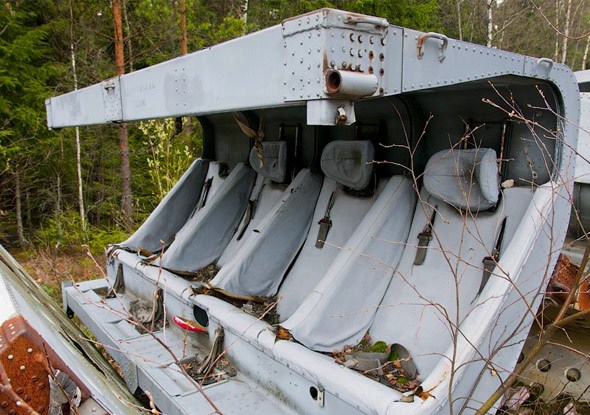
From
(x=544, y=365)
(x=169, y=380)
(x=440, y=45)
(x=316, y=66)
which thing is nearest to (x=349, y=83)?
(x=316, y=66)

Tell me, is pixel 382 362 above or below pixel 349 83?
below

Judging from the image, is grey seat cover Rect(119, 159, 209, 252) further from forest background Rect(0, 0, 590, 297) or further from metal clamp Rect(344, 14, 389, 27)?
metal clamp Rect(344, 14, 389, 27)

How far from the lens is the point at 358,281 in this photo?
9.88ft

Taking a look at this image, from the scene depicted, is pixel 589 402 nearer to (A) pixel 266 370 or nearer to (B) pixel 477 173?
(B) pixel 477 173

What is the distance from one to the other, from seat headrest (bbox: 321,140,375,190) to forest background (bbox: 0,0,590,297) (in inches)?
149

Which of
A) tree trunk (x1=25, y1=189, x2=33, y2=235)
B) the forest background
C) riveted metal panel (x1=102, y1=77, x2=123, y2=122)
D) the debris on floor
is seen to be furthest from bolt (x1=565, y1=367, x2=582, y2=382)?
tree trunk (x1=25, y1=189, x2=33, y2=235)

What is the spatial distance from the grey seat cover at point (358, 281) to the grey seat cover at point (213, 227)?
167 cm

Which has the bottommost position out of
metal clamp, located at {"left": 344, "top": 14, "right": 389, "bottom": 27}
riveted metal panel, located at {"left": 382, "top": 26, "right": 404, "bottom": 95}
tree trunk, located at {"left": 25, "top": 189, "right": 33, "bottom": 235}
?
tree trunk, located at {"left": 25, "top": 189, "right": 33, "bottom": 235}

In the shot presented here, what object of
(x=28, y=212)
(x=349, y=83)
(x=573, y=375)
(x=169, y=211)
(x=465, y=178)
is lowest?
(x=28, y=212)

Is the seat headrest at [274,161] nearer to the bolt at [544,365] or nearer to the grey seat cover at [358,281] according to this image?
the grey seat cover at [358,281]

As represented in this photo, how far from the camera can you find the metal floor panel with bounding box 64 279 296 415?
260cm

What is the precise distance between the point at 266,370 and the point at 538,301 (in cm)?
151

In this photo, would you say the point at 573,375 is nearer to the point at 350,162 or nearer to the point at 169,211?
the point at 350,162

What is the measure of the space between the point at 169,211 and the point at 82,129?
701 centimetres
